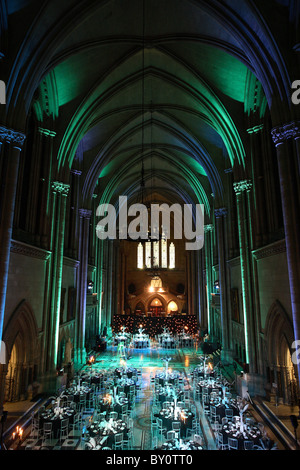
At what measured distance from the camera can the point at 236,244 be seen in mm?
16422

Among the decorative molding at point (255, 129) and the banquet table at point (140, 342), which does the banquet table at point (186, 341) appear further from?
the decorative molding at point (255, 129)

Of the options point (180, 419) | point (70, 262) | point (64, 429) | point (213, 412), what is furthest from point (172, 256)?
point (64, 429)

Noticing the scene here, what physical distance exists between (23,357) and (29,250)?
389 centimetres

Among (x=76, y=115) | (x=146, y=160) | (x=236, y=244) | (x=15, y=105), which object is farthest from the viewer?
(x=146, y=160)

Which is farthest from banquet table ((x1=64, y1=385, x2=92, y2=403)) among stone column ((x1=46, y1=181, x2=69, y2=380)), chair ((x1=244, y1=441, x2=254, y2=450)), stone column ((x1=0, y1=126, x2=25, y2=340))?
chair ((x1=244, y1=441, x2=254, y2=450))

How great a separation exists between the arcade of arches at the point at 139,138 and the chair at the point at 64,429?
184 cm

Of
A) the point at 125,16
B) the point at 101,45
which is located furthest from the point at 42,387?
the point at 125,16

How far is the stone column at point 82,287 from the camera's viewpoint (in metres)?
16.6

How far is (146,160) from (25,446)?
72.1 ft

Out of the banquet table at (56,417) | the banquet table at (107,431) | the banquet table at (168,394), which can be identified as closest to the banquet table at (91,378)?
the banquet table at (168,394)

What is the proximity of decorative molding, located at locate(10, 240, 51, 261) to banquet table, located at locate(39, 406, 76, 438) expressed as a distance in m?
4.93

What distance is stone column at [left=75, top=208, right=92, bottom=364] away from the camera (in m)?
16.6

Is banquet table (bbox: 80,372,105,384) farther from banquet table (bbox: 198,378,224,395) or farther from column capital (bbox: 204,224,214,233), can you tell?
column capital (bbox: 204,224,214,233)

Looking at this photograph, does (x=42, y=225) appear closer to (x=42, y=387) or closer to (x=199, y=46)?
(x=42, y=387)
